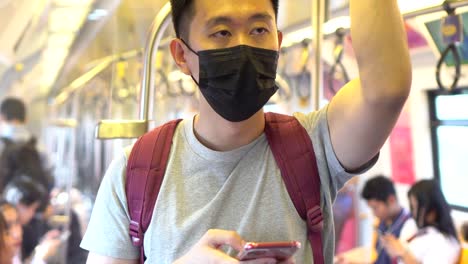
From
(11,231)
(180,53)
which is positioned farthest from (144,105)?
(11,231)

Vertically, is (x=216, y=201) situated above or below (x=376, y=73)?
below

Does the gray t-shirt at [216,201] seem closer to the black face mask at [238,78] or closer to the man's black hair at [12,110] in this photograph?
the black face mask at [238,78]

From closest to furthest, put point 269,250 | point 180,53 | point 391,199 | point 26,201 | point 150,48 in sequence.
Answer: point 269,250 < point 180,53 < point 150,48 < point 26,201 < point 391,199

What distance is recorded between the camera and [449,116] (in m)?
3.44

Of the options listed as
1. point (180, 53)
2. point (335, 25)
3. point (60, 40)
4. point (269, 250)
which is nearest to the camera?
point (269, 250)

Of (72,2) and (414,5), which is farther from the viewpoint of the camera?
(72,2)

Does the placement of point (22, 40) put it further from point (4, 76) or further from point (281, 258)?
point (281, 258)

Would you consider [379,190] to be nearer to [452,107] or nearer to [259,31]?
[452,107]

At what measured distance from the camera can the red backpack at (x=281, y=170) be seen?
2.39 feet

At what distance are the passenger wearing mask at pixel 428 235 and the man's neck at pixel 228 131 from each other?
6.37ft

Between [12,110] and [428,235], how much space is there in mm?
2291

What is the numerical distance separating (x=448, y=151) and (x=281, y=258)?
325 cm

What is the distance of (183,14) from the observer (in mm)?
810

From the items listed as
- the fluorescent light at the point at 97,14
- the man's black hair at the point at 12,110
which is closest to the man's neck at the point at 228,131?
the fluorescent light at the point at 97,14
